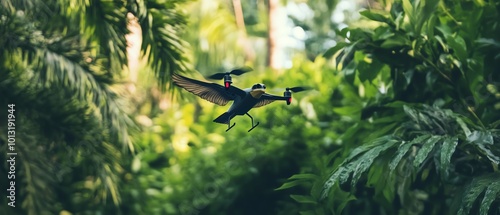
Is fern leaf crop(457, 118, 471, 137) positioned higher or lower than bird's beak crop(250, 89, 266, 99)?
lower

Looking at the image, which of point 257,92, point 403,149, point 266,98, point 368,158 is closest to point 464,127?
point 403,149

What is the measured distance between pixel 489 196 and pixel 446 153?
32 centimetres

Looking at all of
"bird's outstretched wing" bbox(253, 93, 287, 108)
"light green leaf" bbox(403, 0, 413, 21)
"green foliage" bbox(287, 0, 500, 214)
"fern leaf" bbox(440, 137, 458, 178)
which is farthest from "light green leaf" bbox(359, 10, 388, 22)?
"bird's outstretched wing" bbox(253, 93, 287, 108)

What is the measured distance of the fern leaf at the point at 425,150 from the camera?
4219 mm

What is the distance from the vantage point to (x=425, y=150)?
14.1ft

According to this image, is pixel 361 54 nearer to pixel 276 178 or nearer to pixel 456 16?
pixel 456 16

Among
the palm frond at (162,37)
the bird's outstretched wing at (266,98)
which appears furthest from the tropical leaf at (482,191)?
the palm frond at (162,37)

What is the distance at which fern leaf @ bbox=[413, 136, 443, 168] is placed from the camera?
4.22 metres

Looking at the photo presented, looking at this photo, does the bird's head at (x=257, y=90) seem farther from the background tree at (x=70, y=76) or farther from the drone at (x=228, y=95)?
the background tree at (x=70, y=76)

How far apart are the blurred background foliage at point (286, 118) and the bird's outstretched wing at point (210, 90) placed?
51.2 inches

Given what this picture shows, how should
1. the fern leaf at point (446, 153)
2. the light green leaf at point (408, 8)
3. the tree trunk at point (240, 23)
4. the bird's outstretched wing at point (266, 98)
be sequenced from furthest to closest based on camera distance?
the tree trunk at point (240, 23) → the light green leaf at point (408, 8) → the fern leaf at point (446, 153) → the bird's outstretched wing at point (266, 98)

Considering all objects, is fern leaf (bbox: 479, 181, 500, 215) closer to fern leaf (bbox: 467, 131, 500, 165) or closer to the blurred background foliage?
the blurred background foliage

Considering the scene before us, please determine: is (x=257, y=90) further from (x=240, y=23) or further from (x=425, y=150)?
(x=240, y=23)

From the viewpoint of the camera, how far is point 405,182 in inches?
195
